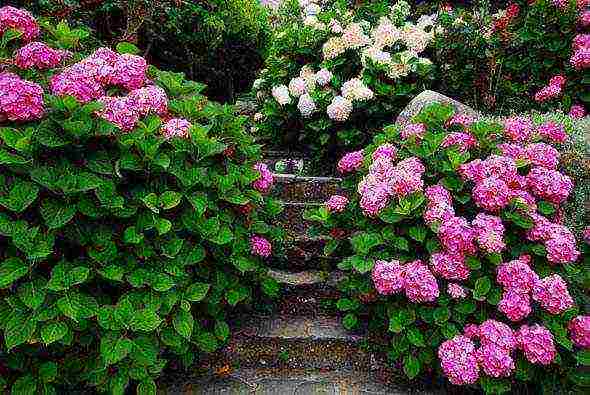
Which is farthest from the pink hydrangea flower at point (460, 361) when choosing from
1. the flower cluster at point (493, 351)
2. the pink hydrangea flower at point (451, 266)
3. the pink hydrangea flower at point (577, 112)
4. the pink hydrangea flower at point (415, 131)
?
the pink hydrangea flower at point (577, 112)

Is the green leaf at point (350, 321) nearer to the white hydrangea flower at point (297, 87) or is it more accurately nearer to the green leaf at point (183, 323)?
the green leaf at point (183, 323)

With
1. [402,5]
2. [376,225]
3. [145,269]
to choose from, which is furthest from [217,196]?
[402,5]

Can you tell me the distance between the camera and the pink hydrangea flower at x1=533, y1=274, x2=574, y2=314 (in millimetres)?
2877

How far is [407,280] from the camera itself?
2.97 metres

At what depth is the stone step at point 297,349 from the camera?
3.39 meters

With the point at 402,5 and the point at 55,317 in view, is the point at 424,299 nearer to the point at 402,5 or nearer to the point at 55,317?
the point at 55,317

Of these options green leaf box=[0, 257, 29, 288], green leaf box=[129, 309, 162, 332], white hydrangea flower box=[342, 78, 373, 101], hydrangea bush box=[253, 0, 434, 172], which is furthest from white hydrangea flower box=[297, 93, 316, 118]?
green leaf box=[0, 257, 29, 288]

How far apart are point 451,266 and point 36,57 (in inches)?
88.2

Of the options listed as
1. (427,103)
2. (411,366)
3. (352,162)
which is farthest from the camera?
(427,103)

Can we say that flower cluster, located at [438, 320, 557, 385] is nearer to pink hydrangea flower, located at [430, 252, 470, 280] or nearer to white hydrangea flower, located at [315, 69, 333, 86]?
pink hydrangea flower, located at [430, 252, 470, 280]

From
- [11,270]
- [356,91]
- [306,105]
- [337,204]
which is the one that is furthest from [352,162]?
[11,270]

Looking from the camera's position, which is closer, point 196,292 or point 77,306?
point 77,306

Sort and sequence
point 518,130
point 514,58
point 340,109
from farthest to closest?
point 514,58 < point 340,109 < point 518,130

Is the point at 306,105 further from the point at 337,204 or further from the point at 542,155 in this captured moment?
the point at 542,155
